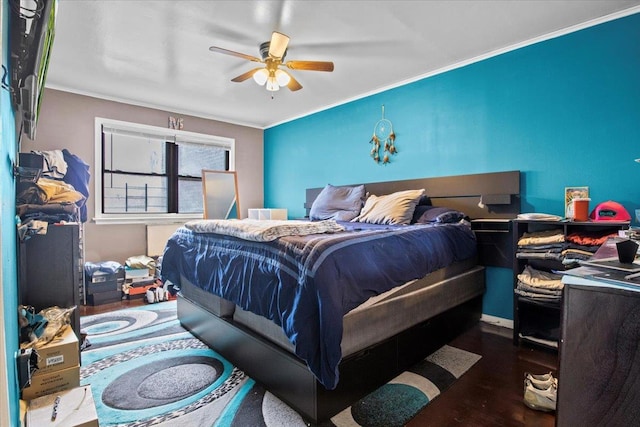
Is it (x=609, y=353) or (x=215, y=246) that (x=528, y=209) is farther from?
(x=215, y=246)

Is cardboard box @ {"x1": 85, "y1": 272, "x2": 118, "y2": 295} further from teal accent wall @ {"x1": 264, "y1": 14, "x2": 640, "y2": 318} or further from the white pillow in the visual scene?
teal accent wall @ {"x1": 264, "y1": 14, "x2": 640, "y2": 318}

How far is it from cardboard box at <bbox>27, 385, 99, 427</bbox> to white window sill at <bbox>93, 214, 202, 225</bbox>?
297 centimetres

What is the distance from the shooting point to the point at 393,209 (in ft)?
10.3

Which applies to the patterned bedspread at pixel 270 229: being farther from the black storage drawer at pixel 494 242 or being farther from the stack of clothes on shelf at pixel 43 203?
the black storage drawer at pixel 494 242

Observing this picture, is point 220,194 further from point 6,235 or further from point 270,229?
point 6,235

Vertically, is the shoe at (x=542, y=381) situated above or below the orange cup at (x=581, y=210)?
below

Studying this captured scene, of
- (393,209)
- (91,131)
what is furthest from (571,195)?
(91,131)

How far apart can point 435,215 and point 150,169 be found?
12.9 ft

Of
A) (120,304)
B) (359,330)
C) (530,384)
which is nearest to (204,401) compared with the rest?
(359,330)

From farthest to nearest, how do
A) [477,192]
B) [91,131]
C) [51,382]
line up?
[91,131]
[477,192]
[51,382]

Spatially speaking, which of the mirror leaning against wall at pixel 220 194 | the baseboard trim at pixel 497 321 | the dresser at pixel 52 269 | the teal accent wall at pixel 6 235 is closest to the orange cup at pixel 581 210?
the baseboard trim at pixel 497 321

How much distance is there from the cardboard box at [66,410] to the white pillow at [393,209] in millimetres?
2467

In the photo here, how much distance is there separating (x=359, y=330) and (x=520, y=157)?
2.24 metres

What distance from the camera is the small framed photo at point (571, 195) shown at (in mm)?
2502
